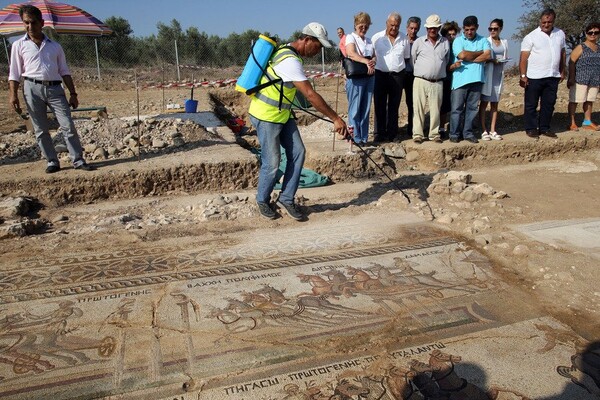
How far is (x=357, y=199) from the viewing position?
4801mm

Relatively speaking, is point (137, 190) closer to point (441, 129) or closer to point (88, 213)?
point (88, 213)

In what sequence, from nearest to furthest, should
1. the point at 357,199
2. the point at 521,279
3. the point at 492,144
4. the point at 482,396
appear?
1. the point at 482,396
2. the point at 521,279
3. the point at 357,199
4. the point at 492,144

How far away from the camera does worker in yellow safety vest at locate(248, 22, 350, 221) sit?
349cm

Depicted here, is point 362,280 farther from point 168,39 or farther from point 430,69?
point 168,39

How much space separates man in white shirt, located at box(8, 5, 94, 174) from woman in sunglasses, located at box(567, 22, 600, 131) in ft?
22.8

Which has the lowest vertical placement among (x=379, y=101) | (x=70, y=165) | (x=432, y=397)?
(x=432, y=397)

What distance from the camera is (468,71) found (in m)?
5.87

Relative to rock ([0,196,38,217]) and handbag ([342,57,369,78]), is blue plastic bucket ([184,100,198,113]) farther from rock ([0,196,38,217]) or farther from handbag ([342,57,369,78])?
rock ([0,196,38,217])

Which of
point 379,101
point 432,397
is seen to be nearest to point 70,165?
point 379,101

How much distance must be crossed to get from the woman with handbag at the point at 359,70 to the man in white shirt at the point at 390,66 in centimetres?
23

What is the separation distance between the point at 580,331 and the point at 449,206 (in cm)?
214

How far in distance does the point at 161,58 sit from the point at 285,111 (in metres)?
22.5

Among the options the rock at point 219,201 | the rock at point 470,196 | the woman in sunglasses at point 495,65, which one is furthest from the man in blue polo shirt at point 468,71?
the rock at point 219,201

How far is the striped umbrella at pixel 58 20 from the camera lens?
26.3ft
